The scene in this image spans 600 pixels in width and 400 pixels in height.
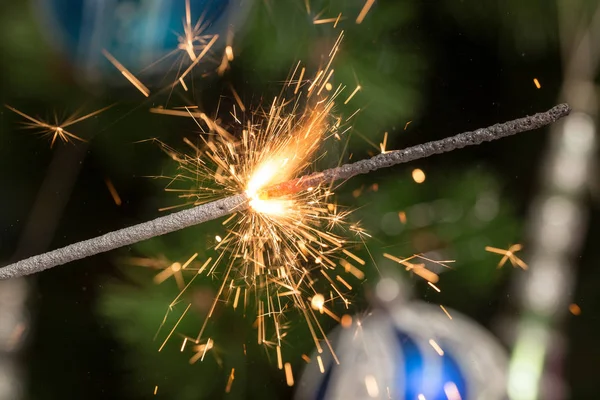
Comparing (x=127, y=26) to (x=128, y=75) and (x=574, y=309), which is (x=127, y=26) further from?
(x=574, y=309)

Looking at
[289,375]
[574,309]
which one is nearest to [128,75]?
[289,375]

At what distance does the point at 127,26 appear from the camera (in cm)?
34

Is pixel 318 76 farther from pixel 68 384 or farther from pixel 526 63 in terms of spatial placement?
pixel 68 384

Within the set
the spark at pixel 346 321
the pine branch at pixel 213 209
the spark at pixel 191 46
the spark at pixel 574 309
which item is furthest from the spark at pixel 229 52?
the spark at pixel 574 309

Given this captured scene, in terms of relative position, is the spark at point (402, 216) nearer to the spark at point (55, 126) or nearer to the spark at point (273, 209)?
the spark at point (273, 209)

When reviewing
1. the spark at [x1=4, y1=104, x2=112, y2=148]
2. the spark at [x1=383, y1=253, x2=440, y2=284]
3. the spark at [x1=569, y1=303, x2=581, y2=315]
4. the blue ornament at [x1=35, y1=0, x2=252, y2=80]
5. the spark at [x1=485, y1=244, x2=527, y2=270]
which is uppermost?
the spark at [x1=4, y1=104, x2=112, y2=148]

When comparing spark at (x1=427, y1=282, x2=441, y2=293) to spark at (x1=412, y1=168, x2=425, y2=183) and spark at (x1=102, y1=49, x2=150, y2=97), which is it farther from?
spark at (x1=102, y1=49, x2=150, y2=97)

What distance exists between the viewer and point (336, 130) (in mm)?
378

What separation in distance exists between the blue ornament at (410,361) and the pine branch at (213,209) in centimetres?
16

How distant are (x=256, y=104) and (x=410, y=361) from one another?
219mm

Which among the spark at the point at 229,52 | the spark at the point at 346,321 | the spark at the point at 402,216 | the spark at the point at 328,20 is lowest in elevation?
the spark at the point at 346,321

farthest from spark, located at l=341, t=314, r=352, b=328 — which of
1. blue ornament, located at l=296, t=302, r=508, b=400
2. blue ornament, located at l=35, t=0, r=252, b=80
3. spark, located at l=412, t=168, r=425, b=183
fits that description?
blue ornament, located at l=35, t=0, r=252, b=80

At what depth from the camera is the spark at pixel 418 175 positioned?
1.29 ft

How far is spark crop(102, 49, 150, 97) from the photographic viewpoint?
1.20 feet
